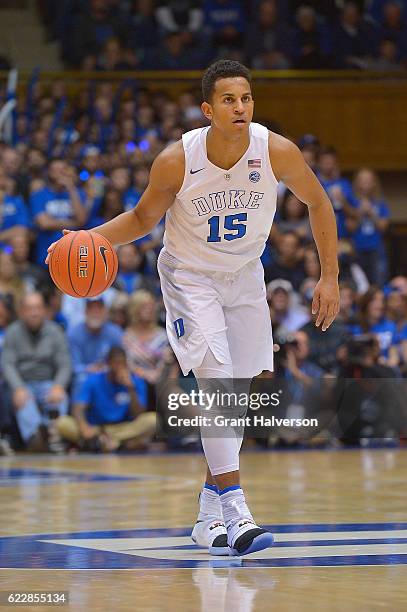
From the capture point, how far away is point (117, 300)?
44.0 ft

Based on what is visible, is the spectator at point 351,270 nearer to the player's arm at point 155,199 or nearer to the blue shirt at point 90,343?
the blue shirt at point 90,343

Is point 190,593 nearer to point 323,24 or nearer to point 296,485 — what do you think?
point 296,485

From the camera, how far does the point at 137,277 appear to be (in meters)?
13.9

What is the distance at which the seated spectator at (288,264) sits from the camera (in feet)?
46.2

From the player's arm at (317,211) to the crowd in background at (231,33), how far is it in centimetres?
1325

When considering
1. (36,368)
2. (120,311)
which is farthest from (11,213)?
(36,368)

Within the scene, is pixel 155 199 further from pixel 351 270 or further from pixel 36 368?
pixel 351 270

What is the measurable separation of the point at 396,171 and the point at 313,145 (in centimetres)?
409

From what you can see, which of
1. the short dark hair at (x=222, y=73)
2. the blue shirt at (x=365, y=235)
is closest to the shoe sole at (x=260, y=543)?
the short dark hair at (x=222, y=73)

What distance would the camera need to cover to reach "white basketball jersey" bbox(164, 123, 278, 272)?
242 inches

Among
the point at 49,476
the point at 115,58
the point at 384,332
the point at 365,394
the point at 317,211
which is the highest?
the point at 115,58

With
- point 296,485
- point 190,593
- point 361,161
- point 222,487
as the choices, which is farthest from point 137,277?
point 190,593

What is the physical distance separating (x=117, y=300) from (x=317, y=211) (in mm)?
7217

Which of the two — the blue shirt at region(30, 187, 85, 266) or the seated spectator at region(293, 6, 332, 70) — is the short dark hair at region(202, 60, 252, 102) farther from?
the seated spectator at region(293, 6, 332, 70)
